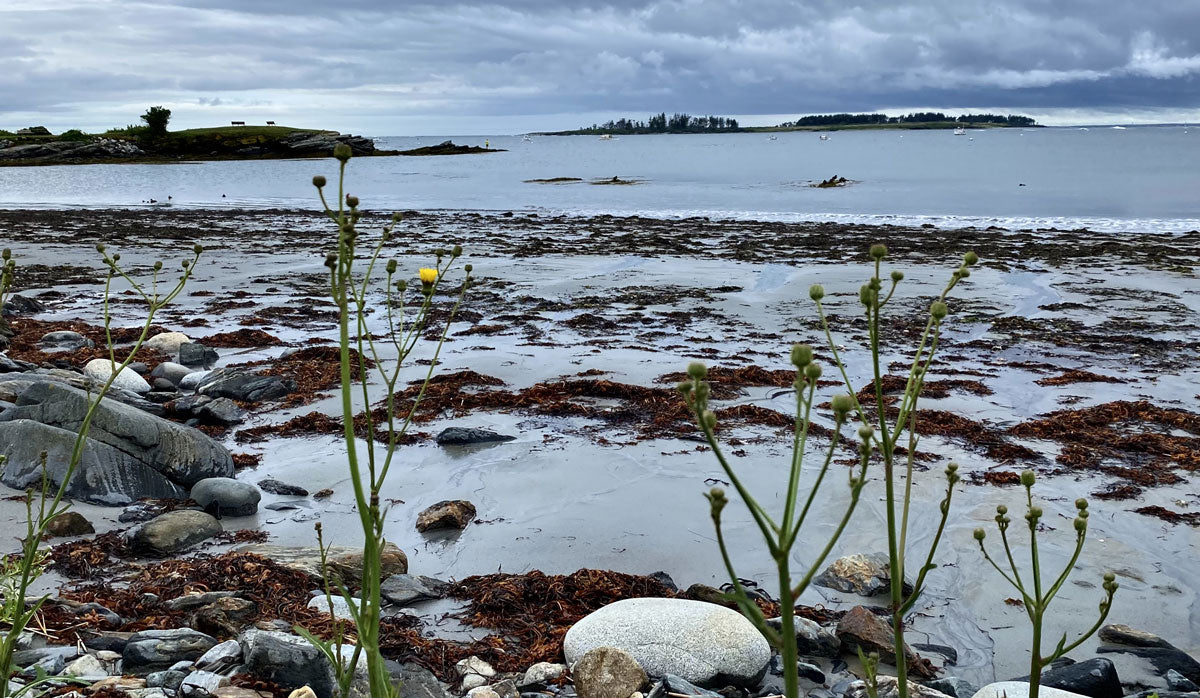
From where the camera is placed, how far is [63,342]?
9.81 meters

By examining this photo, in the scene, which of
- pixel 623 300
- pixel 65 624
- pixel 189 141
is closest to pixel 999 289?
pixel 623 300

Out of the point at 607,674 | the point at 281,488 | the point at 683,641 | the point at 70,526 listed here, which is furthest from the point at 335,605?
the point at 281,488

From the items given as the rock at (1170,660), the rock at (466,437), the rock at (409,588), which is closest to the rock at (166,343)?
the rock at (466,437)

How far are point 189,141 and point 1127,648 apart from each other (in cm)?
9885

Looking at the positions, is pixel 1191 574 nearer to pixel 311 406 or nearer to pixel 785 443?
pixel 785 443

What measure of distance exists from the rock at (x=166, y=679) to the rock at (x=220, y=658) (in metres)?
0.08

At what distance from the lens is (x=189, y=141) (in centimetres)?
9050

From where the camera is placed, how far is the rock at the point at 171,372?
837cm

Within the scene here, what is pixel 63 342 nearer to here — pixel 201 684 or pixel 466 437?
pixel 466 437

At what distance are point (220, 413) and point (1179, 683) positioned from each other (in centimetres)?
649

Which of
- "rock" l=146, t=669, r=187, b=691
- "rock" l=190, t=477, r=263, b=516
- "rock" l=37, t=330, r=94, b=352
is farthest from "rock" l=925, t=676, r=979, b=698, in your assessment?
"rock" l=37, t=330, r=94, b=352

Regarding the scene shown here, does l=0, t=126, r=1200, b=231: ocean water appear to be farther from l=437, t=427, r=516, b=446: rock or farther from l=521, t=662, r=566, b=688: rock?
l=521, t=662, r=566, b=688: rock

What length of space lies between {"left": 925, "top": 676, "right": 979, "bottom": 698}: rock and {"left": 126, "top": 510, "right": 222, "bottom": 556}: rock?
3666 millimetres

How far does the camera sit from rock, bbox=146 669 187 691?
121 inches
